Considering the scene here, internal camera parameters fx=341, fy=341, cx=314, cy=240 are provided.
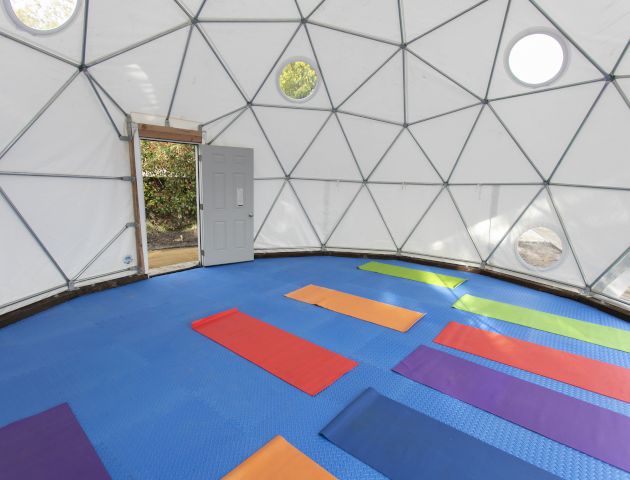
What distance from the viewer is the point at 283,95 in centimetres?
838

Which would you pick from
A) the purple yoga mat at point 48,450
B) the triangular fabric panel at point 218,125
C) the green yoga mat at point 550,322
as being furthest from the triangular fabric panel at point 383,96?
the purple yoga mat at point 48,450

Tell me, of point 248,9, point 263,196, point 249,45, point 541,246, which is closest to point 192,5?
point 248,9

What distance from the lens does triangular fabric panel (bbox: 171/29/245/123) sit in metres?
6.90

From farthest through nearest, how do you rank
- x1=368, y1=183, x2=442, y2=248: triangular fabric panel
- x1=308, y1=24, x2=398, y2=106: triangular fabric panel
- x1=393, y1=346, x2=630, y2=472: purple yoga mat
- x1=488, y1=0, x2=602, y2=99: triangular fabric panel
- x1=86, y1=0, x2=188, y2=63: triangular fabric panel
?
1. x1=368, y1=183, x2=442, y2=248: triangular fabric panel
2. x1=308, y1=24, x2=398, y2=106: triangular fabric panel
3. x1=488, y1=0, x2=602, y2=99: triangular fabric panel
4. x1=86, y1=0, x2=188, y2=63: triangular fabric panel
5. x1=393, y1=346, x2=630, y2=472: purple yoga mat

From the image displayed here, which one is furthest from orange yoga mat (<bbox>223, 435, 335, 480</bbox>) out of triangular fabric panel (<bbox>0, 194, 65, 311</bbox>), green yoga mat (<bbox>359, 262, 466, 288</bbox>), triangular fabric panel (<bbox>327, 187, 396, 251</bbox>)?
triangular fabric panel (<bbox>327, 187, 396, 251</bbox>)

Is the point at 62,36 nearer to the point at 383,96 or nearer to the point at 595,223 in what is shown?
the point at 383,96

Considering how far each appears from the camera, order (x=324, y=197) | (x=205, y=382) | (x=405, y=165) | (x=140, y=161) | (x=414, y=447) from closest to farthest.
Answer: (x=414, y=447)
(x=205, y=382)
(x=140, y=161)
(x=405, y=165)
(x=324, y=197)

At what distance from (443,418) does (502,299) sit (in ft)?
14.5

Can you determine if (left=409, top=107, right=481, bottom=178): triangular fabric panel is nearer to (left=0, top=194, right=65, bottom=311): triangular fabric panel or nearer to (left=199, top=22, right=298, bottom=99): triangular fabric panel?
(left=199, top=22, right=298, bottom=99): triangular fabric panel

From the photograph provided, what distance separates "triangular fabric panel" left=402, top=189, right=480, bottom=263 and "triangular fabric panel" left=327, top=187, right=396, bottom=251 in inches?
36.2

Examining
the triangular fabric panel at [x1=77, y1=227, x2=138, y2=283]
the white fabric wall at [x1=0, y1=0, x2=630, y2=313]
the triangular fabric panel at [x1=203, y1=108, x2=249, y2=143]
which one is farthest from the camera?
the triangular fabric panel at [x1=203, y1=108, x2=249, y2=143]

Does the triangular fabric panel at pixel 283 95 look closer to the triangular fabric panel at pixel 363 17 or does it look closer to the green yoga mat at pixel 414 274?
the triangular fabric panel at pixel 363 17

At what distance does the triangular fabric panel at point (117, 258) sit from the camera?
21.8 ft

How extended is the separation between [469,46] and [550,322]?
208 inches
